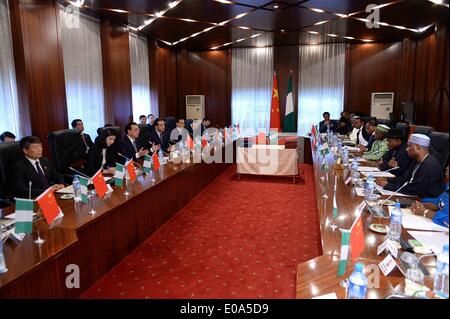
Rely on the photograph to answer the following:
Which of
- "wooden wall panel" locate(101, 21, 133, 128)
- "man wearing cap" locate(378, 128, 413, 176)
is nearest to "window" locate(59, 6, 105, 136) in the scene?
"wooden wall panel" locate(101, 21, 133, 128)

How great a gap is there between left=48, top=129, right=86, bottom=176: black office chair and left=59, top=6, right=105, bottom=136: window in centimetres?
182

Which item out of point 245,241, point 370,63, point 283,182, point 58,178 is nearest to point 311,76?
point 370,63

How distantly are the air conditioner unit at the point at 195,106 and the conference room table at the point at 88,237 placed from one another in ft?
17.1

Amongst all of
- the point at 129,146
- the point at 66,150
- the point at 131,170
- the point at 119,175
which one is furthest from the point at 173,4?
the point at 119,175

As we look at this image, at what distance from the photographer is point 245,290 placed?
214 cm

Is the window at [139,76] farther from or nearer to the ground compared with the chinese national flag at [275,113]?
farther from the ground

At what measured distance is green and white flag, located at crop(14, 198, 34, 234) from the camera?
5.16 feet

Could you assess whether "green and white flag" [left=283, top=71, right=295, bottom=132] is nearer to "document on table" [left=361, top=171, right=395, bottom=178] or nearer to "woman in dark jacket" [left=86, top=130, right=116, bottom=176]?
"document on table" [left=361, top=171, right=395, bottom=178]

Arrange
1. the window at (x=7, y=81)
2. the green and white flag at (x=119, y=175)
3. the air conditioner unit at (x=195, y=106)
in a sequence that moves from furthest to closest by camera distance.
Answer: the air conditioner unit at (x=195, y=106) → the window at (x=7, y=81) → the green and white flag at (x=119, y=175)

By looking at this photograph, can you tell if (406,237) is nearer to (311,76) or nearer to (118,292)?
(118,292)

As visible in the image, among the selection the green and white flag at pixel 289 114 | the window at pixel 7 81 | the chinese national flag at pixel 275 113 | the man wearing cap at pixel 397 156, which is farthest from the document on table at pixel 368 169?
the green and white flag at pixel 289 114

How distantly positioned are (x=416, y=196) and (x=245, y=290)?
1303 mm

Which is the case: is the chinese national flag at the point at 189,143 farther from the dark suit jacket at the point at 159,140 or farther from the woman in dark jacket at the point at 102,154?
the woman in dark jacket at the point at 102,154

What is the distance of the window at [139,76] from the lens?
6.84 meters
